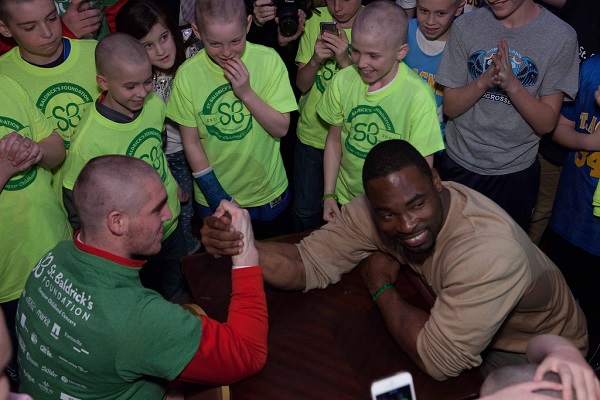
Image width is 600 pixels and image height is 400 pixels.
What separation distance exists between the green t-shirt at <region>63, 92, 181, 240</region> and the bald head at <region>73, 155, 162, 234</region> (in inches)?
21.1

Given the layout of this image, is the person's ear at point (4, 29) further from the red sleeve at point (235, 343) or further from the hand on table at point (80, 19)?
the red sleeve at point (235, 343)

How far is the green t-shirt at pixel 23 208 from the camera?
7.52 ft

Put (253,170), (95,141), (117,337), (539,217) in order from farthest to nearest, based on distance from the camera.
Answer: (539,217) < (253,170) < (95,141) < (117,337)

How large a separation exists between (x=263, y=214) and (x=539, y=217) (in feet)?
4.86

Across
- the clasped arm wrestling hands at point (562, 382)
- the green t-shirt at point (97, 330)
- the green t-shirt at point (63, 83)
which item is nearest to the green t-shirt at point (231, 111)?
the green t-shirt at point (63, 83)

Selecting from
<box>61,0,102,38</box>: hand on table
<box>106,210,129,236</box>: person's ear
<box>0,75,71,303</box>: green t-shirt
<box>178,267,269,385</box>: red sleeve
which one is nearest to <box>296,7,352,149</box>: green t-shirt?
<box>61,0,102,38</box>: hand on table

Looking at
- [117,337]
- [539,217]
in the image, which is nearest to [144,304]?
[117,337]

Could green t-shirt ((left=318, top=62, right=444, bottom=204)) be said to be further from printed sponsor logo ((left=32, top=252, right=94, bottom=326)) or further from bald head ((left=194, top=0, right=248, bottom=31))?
printed sponsor logo ((left=32, top=252, right=94, bottom=326))

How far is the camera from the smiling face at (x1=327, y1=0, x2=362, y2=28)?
9.53 feet

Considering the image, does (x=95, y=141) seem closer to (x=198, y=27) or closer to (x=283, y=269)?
(x=198, y=27)

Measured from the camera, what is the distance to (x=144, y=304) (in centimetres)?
167

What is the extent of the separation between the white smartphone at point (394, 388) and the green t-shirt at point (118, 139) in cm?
150

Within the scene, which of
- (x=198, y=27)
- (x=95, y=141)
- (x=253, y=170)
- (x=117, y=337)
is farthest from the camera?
(x=253, y=170)

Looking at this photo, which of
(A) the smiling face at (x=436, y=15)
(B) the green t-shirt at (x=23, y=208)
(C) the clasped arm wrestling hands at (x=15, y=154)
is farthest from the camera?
(A) the smiling face at (x=436, y=15)
